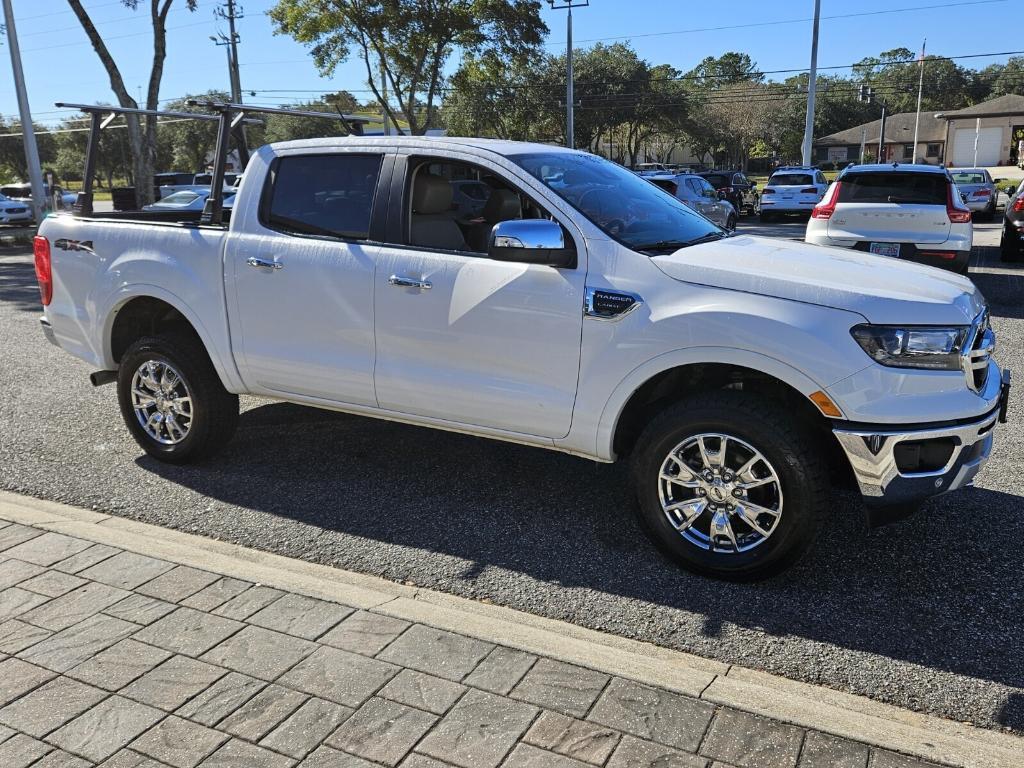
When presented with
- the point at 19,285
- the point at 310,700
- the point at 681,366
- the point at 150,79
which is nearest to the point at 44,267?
the point at 310,700

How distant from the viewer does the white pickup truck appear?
11.7ft

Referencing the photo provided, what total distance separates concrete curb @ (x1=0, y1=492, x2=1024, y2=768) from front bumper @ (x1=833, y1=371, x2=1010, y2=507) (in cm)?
86

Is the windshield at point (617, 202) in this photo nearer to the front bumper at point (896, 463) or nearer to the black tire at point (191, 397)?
the front bumper at point (896, 463)

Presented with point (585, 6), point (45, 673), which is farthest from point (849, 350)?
point (585, 6)

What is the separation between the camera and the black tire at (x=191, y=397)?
5145 mm

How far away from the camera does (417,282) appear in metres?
4.36

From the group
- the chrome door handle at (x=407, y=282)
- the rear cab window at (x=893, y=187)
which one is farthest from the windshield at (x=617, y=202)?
the rear cab window at (x=893, y=187)

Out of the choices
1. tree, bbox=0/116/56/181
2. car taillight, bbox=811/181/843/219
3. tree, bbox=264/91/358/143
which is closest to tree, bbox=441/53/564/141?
tree, bbox=264/91/358/143

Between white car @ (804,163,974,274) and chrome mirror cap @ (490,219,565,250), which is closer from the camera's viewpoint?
chrome mirror cap @ (490,219,565,250)

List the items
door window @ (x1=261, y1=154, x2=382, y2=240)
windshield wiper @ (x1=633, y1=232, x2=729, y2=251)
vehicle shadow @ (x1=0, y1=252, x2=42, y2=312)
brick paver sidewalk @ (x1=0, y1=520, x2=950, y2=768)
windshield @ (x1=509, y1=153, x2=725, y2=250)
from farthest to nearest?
vehicle shadow @ (x1=0, y1=252, x2=42, y2=312) < door window @ (x1=261, y1=154, x2=382, y2=240) < windshield @ (x1=509, y1=153, x2=725, y2=250) < windshield wiper @ (x1=633, y1=232, x2=729, y2=251) < brick paver sidewalk @ (x1=0, y1=520, x2=950, y2=768)

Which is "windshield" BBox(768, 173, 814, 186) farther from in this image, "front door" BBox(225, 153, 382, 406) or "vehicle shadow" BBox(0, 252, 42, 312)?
"front door" BBox(225, 153, 382, 406)

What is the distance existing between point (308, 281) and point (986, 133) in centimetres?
8417

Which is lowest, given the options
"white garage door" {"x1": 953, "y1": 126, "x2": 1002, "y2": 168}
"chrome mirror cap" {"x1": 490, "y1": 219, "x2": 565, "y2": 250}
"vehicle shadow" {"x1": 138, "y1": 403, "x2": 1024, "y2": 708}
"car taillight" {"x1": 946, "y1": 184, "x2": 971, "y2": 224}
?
"vehicle shadow" {"x1": 138, "y1": 403, "x2": 1024, "y2": 708}

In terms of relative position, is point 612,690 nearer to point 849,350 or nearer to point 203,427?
point 849,350
